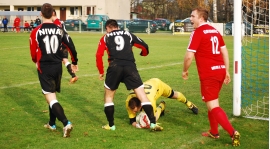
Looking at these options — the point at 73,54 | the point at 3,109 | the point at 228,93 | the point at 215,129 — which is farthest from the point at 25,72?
the point at 215,129

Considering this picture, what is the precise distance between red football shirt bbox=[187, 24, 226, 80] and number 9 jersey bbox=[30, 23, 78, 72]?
2023 mm

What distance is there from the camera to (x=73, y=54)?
293 inches

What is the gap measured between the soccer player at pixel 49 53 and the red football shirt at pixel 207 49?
2.03 m

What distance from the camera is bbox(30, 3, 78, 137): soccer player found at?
7.00m

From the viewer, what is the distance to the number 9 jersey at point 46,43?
7000 millimetres

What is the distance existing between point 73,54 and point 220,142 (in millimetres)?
2655

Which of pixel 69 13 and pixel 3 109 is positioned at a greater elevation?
pixel 69 13

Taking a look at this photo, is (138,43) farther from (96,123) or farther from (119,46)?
(96,123)

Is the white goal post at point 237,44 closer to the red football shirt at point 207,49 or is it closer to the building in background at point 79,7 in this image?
the red football shirt at point 207,49

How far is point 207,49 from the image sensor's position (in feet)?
21.5

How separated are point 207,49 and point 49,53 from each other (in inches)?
92.9

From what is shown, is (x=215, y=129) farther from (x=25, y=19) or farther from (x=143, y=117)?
(x=25, y=19)

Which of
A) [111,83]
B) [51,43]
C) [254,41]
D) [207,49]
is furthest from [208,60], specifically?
[254,41]

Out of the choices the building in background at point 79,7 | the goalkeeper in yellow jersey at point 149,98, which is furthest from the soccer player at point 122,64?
the building in background at point 79,7
